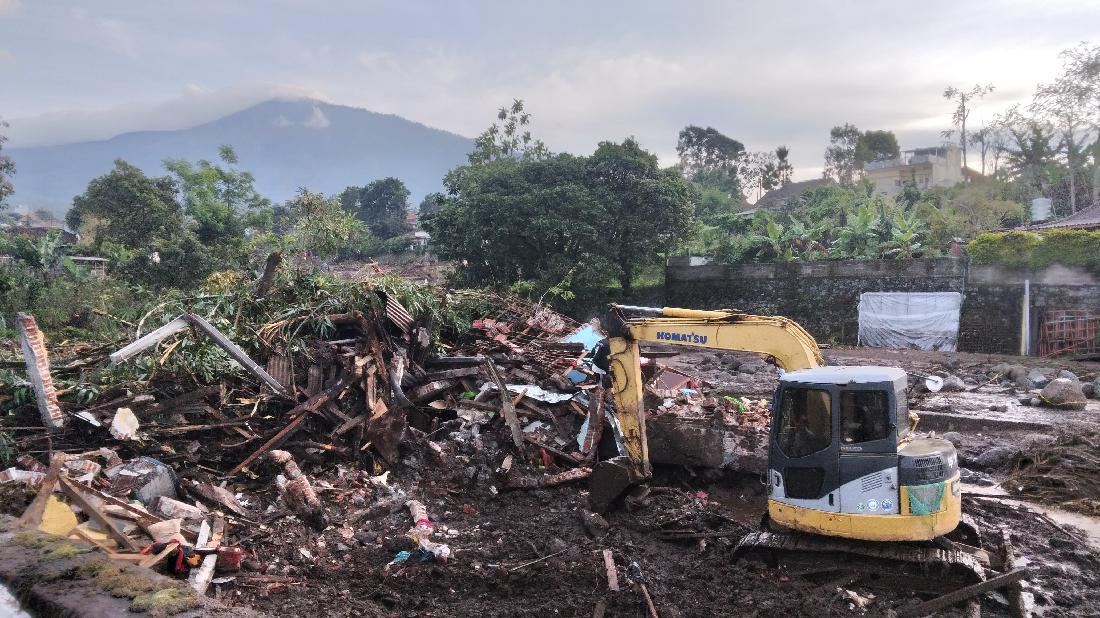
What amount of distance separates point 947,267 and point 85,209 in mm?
33526

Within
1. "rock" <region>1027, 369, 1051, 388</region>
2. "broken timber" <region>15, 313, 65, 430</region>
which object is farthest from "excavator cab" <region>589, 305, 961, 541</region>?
"rock" <region>1027, 369, 1051, 388</region>

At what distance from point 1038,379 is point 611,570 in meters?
13.7

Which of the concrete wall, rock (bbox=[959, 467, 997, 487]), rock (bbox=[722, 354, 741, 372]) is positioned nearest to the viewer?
rock (bbox=[959, 467, 997, 487])

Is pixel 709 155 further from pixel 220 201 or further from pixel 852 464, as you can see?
pixel 852 464

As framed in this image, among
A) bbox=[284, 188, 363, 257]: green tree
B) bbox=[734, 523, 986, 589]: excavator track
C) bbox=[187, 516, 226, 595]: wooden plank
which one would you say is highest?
bbox=[284, 188, 363, 257]: green tree

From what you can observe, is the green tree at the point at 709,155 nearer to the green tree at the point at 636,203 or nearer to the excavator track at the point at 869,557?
the green tree at the point at 636,203

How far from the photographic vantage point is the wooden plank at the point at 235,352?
8891 millimetres

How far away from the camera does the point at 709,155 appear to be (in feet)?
191

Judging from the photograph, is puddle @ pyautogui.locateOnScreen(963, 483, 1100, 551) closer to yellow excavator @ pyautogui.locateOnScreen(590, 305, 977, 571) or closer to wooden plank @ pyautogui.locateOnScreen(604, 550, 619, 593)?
yellow excavator @ pyautogui.locateOnScreen(590, 305, 977, 571)

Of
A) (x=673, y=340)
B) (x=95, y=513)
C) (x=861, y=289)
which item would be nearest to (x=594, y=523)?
(x=673, y=340)

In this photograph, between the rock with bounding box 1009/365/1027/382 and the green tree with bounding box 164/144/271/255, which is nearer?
the rock with bounding box 1009/365/1027/382

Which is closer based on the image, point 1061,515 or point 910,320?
point 1061,515

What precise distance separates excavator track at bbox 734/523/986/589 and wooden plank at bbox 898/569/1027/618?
0.43 ft

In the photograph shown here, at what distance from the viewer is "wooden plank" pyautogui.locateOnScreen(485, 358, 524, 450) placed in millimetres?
9547
